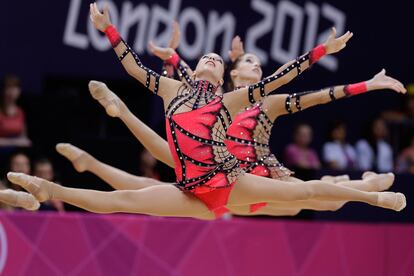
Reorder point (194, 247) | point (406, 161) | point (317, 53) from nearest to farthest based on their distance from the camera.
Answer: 1. point (317, 53)
2. point (194, 247)
3. point (406, 161)

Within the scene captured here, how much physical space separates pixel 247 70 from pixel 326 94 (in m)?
0.71

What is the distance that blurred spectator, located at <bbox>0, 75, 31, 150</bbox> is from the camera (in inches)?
353

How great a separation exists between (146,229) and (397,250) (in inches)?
102

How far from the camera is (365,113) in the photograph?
12664mm

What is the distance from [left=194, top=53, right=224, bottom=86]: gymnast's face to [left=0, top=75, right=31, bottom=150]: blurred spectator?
11.0 ft

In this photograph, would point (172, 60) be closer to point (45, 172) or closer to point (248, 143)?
point (248, 143)

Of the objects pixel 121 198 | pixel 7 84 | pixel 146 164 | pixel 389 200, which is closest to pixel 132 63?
pixel 121 198

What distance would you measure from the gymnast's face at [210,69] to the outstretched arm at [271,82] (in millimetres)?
147

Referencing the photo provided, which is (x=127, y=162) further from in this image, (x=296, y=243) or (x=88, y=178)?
(x=296, y=243)

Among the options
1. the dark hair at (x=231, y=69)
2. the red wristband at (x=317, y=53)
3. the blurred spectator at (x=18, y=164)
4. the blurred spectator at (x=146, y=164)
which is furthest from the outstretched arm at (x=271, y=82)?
the blurred spectator at (x=146, y=164)

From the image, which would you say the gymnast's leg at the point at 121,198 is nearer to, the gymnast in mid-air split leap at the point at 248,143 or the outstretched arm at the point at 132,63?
the outstretched arm at the point at 132,63

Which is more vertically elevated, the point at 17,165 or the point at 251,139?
the point at 251,139

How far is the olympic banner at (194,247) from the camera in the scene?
7.35m

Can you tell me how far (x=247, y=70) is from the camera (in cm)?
675
